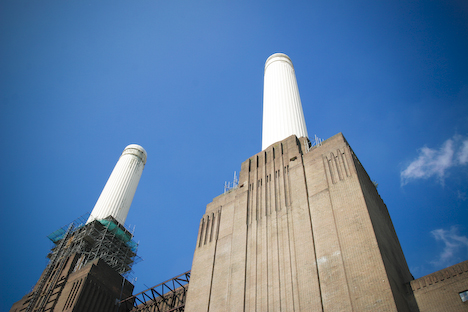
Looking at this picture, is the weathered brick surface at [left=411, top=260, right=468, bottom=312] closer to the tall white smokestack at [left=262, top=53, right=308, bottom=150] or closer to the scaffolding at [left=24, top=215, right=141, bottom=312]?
the tall white smokestack at [left=262, top=53, right=308, bottom=150]

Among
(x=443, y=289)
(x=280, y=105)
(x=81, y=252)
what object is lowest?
(x=443, y=289)

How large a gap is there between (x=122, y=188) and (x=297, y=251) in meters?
45.6

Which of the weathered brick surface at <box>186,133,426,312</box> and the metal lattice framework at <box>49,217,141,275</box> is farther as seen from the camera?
the metal lattice framework at <box>49,217,141,275</box>

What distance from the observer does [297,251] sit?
25.3 metres

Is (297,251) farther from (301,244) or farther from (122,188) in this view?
(122,188)

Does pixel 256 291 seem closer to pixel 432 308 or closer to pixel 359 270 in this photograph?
pixel 359 270

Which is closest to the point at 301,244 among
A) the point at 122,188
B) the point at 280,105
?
the point at 280,105

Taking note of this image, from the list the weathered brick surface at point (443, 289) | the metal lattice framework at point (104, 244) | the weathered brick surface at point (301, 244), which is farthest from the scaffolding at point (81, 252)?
the weathered brick surface at point (443, 289)

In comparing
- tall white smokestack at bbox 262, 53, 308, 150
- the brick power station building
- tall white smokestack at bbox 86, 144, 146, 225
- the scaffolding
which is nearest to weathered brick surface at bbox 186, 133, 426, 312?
the brick power station building

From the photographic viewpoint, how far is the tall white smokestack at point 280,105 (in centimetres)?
4094

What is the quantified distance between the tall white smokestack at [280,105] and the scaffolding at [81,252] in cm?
2806

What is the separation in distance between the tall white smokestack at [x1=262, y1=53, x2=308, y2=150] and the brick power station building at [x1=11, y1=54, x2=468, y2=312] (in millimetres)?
204

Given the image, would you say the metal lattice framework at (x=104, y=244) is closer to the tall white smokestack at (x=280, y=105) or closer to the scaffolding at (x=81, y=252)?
the scaffolding at (x=81, y=252)

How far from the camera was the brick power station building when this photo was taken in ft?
69.4
